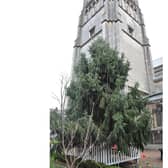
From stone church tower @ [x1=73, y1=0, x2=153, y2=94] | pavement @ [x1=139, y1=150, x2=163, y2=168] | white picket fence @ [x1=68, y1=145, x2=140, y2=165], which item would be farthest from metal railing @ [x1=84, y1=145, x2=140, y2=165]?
stone church tower @ [x1=73, y1=0, x2=153, y2=94]

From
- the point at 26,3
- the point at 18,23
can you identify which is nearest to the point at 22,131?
the point at 18,23

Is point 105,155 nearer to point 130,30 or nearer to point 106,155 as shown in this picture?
point 106,155

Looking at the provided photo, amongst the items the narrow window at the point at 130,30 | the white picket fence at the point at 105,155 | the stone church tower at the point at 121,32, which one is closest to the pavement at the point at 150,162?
the white picket fence at the point at 105,155

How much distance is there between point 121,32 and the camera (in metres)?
8.10

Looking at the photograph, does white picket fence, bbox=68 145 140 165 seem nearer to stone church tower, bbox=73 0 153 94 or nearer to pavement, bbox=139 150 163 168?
pavement, bbox=139 150 163 168

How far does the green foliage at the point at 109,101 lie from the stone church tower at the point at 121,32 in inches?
143

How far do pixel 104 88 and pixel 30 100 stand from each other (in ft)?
10.1

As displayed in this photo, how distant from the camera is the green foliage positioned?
3.30m

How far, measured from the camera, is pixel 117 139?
3.20 metres

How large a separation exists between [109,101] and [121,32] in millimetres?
5616

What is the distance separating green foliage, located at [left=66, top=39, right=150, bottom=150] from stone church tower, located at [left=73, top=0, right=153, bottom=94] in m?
3.62

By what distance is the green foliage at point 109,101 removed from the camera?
Result: 3.30 meters

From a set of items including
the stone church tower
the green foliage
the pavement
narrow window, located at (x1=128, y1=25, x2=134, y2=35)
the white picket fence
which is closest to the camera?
the pavement

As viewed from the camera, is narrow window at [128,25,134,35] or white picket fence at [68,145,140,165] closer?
white picket fence at [68,145,140,165]
